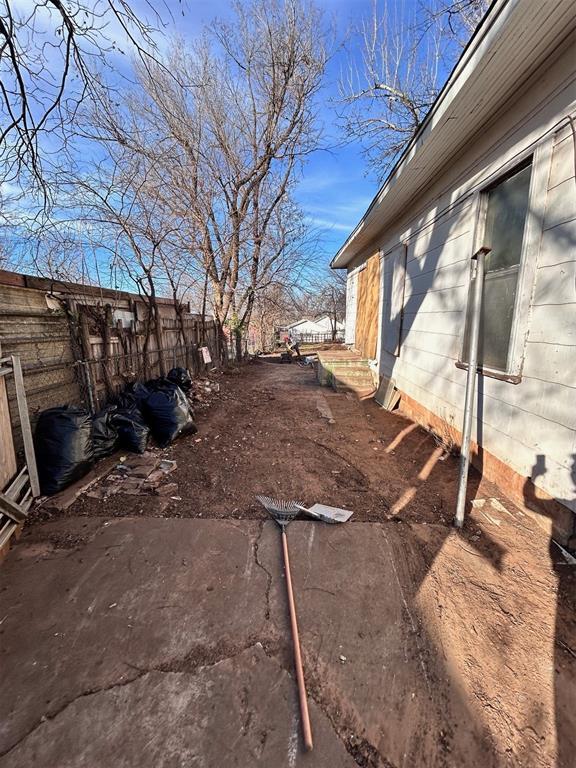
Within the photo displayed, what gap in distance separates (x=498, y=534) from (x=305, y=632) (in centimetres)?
147

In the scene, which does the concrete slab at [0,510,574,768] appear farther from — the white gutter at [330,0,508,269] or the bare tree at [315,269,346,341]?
the bare tree at [315,269,346,341]

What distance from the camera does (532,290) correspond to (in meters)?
2.29

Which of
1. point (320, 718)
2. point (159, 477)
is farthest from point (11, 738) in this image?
point (159, 477)

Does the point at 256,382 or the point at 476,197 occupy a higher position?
the point at 476,197

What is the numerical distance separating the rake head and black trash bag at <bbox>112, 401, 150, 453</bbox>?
1602mm

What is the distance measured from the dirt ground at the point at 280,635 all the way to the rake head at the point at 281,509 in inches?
3.0

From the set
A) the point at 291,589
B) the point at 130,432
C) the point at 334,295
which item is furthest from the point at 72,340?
the point at 334,295

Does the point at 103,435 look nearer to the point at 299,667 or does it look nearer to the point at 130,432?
the point at 130,432

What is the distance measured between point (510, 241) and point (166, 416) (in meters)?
3.76

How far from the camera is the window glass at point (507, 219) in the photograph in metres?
2.49

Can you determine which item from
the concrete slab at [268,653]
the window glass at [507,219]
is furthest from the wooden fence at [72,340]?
the window glass at [507,219]

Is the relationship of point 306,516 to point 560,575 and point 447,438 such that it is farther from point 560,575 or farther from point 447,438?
point 447,438

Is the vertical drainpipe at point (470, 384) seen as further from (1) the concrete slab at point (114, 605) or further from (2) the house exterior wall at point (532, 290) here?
(1) the concrete slab at point (114, 605)

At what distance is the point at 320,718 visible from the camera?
115 cm
